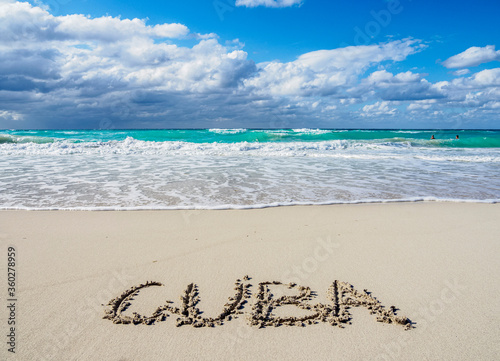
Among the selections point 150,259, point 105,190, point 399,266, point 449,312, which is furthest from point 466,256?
point 105,190

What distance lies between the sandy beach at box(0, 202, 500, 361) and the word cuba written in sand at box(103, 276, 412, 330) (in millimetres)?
17

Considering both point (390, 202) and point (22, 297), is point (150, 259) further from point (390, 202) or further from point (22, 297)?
point (390, 202)

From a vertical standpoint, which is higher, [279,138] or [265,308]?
[279,138]

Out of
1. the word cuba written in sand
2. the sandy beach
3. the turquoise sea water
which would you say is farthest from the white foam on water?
the turquoise sea water

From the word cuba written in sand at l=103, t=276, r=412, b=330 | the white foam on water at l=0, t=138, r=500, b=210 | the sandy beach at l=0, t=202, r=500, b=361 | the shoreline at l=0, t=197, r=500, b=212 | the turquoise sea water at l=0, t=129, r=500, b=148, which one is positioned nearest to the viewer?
the sandy beach at l=0, t=202, r=500, b=361

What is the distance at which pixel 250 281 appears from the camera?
2676mm

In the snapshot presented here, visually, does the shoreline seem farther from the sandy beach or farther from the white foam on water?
the sandy beach

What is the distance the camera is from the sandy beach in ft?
6.27

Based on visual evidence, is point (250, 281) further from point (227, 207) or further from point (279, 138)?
point (279, 138)

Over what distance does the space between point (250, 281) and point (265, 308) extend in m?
0.43

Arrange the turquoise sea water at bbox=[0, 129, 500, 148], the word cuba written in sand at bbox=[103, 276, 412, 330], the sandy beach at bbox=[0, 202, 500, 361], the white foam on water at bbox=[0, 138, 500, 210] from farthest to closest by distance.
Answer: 1. the turquoise sea water at bbox=[0, 129, 500, 148]
2. the white foam on water at bbox=[0, 138, 500, 210]
3. the word cuba written in sand at bbox=[103, 276, 412, 330]
4. the sandy beach at bbox=[0, 202, 500, 361]

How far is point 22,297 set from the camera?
2.43 metres

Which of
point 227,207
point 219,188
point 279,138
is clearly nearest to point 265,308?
point 227,207

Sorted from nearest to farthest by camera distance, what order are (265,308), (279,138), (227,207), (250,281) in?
1. (265,308)
2. (250,281)
3. (227,207)
4. (279,138)
